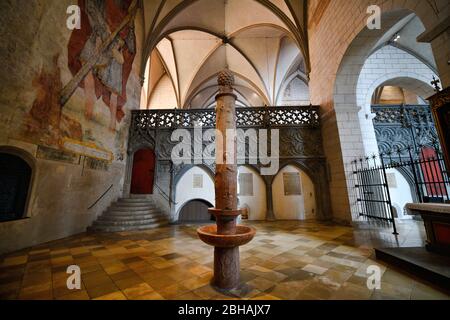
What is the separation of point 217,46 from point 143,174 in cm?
939

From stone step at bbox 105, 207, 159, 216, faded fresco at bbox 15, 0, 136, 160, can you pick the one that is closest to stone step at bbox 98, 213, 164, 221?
stone step at bbox 105, 207, 159, 216

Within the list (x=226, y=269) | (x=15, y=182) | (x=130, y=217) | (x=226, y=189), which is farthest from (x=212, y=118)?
(x=226, y=269)

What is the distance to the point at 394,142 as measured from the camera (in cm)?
756

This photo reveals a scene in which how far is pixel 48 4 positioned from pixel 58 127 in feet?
9.07

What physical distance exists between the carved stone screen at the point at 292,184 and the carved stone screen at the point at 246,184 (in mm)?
1394

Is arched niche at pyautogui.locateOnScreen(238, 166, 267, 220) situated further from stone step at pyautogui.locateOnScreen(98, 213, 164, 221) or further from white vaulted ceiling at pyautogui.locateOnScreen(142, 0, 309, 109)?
white vaulted ceiling at pyautogui.locateOnScreen(142, 0, 309, 109)

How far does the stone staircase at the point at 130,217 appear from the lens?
5105mm

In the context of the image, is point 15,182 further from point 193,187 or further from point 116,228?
point 193,187

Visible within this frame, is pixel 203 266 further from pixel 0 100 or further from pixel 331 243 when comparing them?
pixel 0 100

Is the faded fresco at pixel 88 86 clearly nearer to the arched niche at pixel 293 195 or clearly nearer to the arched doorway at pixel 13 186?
the arched doorway at pixel 13 186

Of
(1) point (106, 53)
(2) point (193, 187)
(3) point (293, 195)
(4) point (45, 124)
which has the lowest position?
(3) point (293, 195)

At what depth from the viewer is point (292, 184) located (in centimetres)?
693

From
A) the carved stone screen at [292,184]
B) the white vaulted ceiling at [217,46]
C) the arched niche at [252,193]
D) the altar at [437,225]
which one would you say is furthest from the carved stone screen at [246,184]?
the white vaulted ceiling at [217,46]

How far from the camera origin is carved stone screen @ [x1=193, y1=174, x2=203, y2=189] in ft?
23.2
